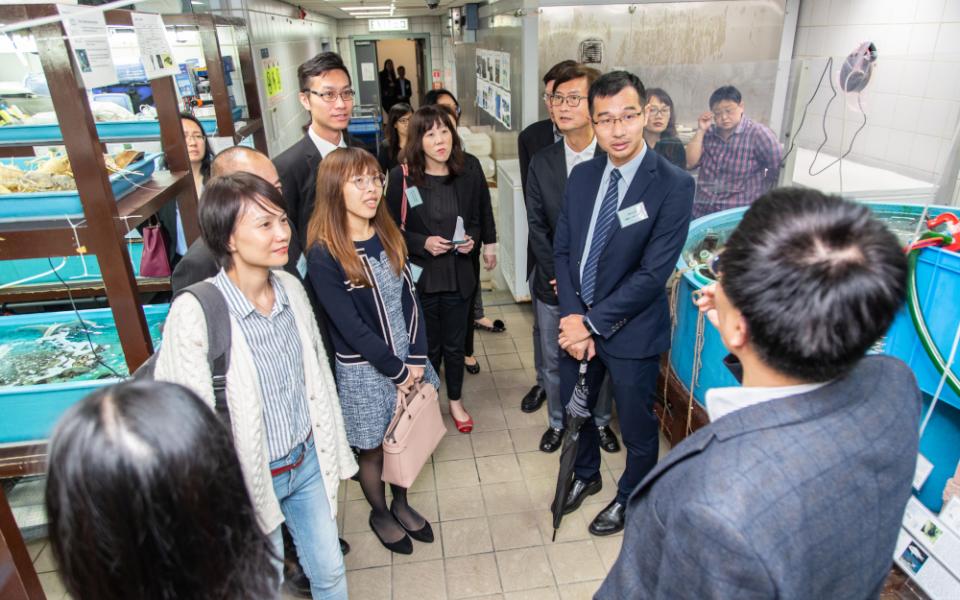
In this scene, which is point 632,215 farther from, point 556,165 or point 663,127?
point 663,127

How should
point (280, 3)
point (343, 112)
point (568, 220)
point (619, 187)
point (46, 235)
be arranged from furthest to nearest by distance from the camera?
point (280, 3), point (343, 112), point (568, 220), point (619, 187), point (46, 235)

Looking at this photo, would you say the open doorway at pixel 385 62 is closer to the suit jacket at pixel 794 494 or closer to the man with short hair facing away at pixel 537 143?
the man with short hair facing away at pixel 537 143

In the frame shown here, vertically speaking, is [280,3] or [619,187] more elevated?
[280,3]

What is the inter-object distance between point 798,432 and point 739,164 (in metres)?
2.91

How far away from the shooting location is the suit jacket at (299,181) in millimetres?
2465

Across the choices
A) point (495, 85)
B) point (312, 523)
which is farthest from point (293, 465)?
point (495, 85)

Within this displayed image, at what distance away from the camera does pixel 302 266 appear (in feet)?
7.43

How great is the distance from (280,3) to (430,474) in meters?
6.31

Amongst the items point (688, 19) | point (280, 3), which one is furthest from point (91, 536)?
point (280, 3)

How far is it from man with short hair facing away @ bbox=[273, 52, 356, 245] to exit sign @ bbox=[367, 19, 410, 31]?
33.9ft

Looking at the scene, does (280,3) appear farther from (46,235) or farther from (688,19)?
(46,235)

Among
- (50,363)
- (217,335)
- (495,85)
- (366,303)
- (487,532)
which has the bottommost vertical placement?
(487,532)

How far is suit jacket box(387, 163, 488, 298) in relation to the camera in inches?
111

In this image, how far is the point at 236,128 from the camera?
3.02 m
